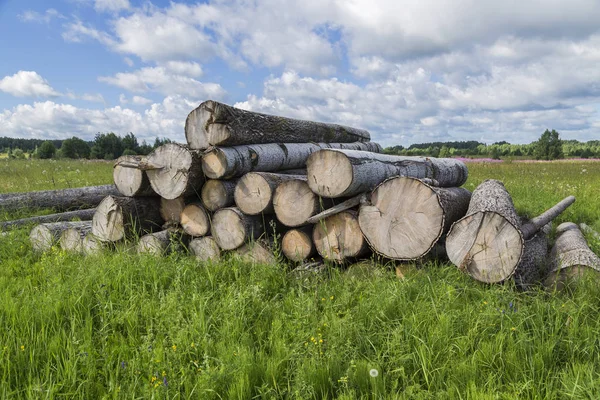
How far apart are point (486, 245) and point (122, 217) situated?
401 cm

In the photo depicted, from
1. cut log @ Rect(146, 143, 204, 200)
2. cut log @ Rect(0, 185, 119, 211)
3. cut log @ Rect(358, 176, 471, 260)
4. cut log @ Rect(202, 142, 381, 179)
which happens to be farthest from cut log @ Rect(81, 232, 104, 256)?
cut log @ Rect(0, 185, 119, 211)

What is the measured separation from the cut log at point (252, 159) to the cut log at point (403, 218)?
1.59 meters

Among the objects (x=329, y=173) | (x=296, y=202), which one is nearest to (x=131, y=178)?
(x=296, y=202)

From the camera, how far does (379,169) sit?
445cm

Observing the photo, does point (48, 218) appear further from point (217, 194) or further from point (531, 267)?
point (531, 267)

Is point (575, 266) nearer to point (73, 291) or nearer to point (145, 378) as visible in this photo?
point (145, 378)

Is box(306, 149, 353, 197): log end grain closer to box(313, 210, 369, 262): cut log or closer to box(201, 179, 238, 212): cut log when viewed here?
box(313, 210, 369, 262): cut log

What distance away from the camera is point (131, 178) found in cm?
496

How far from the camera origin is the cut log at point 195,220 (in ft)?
15.6

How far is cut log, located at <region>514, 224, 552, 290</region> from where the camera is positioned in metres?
3.68

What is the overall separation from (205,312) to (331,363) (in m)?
1.20

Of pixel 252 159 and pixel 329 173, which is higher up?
pixel 252 159

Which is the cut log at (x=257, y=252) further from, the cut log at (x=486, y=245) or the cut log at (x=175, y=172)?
the cut log at (x=486, y=245)

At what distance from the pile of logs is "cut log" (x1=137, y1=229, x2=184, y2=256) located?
14mm
